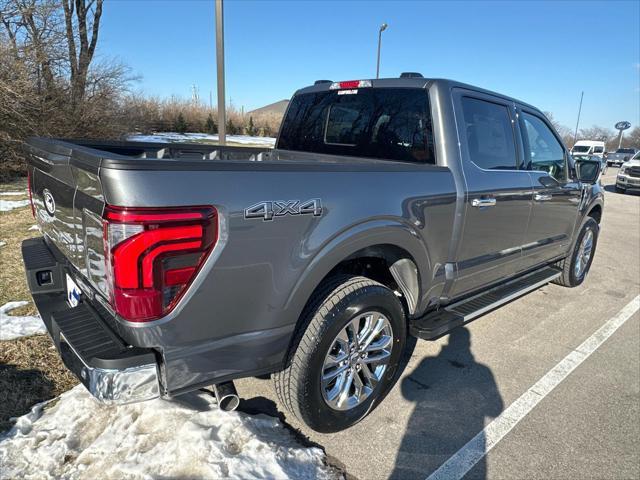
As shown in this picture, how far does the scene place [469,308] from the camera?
3.35 metres

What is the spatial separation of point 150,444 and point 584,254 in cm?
536

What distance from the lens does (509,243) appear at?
12.0 feet

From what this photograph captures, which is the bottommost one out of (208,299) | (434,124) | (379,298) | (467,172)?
(379,298)

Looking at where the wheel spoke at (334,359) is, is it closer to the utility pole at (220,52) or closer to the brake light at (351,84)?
the brake light at (351,84)

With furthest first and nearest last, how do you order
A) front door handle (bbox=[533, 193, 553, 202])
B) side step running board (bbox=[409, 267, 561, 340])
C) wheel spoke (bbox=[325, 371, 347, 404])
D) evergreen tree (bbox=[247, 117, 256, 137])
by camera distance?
evergreen tree (bbox=[247, 117, 256, 137]) → front door handle (bbox=[533, 193, 553, 202]) → side step running board (bbox=[409, 267, 561, 340]) → wheel spoke (bbox=[325, 371, 347, 404])

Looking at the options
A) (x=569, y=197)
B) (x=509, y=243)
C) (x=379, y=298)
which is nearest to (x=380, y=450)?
(x=379, y=298)

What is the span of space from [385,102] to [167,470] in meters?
2.72

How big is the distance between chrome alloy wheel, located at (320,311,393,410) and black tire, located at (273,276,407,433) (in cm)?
5

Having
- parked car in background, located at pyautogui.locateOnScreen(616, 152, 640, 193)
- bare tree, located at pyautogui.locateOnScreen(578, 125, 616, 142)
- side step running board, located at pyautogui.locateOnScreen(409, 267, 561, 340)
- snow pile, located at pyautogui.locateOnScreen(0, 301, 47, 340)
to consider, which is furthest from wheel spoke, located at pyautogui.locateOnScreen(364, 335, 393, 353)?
bare tree, located at pyautogui.locateOnScreen(578, 125, 616, 142)

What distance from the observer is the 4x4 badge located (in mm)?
1863

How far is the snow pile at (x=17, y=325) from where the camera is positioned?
3.35m

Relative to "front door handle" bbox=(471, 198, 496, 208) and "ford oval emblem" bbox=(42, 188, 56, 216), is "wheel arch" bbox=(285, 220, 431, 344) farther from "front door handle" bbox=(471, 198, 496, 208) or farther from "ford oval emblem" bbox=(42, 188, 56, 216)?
"ford oval emblem" bbox=(42, 188, 56, 216)

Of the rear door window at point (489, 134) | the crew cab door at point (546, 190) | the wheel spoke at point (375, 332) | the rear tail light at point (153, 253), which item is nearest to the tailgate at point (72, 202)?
the rear tail light at point (153, 253)

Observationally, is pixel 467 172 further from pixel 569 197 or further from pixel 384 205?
pixel 569 197
